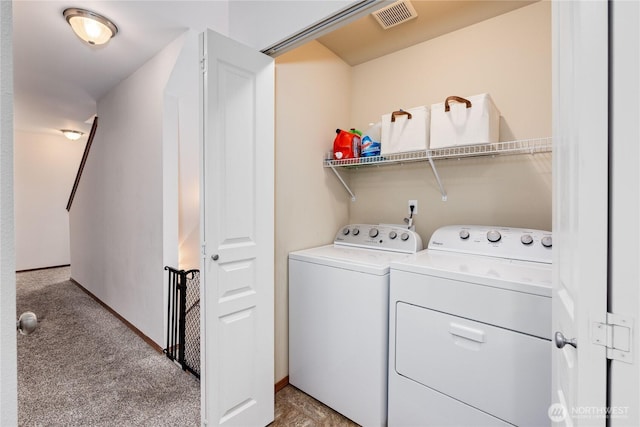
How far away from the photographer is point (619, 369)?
0.55 m

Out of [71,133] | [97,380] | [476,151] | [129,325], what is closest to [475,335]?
[476,151]

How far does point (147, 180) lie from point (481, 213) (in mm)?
2657

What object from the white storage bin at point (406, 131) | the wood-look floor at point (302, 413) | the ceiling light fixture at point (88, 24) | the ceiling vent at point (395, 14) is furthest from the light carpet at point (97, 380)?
the ceiling vent at point (395, 14)

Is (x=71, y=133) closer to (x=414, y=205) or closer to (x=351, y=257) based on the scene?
(x=351, y=257)

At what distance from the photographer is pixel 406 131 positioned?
1.83 metres

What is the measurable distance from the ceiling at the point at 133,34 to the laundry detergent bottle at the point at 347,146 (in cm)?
70

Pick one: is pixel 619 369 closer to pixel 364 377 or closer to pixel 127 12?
pixel 364 377

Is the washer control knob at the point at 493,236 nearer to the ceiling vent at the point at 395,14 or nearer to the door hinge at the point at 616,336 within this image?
the door hinge at the point at 616,336

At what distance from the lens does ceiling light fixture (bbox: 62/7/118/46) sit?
1.90m

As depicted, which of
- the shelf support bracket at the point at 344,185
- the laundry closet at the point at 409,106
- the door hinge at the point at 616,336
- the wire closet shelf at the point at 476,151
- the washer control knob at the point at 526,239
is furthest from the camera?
the shelf support bracket at the point at 344,185

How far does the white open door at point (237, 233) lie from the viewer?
1391 mm

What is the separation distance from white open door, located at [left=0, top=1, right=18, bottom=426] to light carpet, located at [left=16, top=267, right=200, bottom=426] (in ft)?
4.56

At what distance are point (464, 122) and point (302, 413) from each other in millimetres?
1958

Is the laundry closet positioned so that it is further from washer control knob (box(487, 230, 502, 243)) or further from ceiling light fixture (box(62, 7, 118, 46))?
ceiling light fixture (box(62, 7, 118, 46))
